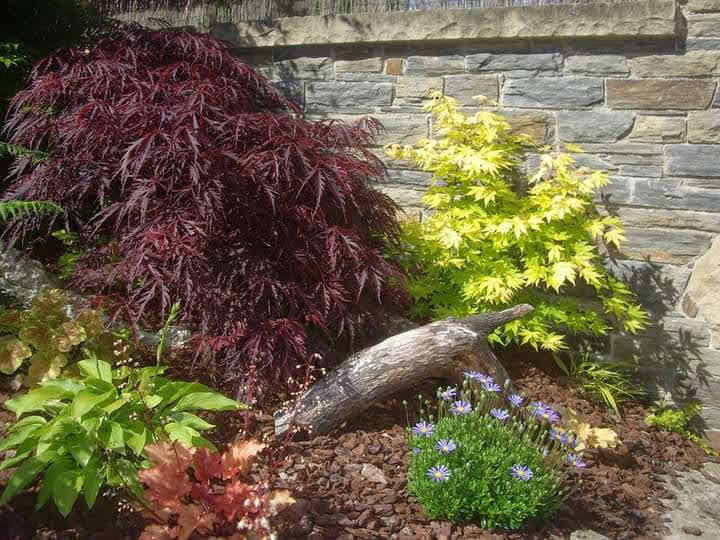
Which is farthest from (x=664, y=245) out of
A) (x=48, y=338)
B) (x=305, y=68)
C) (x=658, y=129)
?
(x=48, y=338)

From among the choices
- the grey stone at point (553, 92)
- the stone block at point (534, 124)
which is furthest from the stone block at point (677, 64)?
the stone block at point (534, 124)

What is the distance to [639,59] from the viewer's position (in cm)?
376

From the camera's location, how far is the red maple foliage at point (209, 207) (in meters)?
3.07

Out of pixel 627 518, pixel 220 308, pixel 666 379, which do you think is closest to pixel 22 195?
pixel 220 308

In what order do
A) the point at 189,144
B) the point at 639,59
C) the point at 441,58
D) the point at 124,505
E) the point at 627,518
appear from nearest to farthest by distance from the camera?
the point at 124,505, the point at 627,518, the point at 189,144, the point at 639,59, the point at 441,58

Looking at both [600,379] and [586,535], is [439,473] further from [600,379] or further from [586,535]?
[600,379]

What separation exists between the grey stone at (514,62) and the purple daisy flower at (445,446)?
97.6 inches

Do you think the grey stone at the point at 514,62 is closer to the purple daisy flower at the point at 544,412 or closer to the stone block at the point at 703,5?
the stone block at the point at 703,5

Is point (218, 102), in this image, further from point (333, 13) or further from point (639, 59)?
point (639, 59)

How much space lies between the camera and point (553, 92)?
3.95m

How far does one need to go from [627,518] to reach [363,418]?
1.35 meters

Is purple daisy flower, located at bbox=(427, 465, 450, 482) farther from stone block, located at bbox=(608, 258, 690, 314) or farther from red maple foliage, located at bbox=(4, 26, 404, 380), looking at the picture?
stone block, located at bbox=(608, 258, 690, 314)

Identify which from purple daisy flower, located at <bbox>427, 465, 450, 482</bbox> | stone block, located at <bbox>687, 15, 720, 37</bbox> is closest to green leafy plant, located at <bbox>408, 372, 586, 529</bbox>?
purple daisy flower, located at <bbox>427, 465, 450, 482</bbox>

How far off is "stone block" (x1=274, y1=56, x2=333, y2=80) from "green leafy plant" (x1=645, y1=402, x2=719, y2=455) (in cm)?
310
